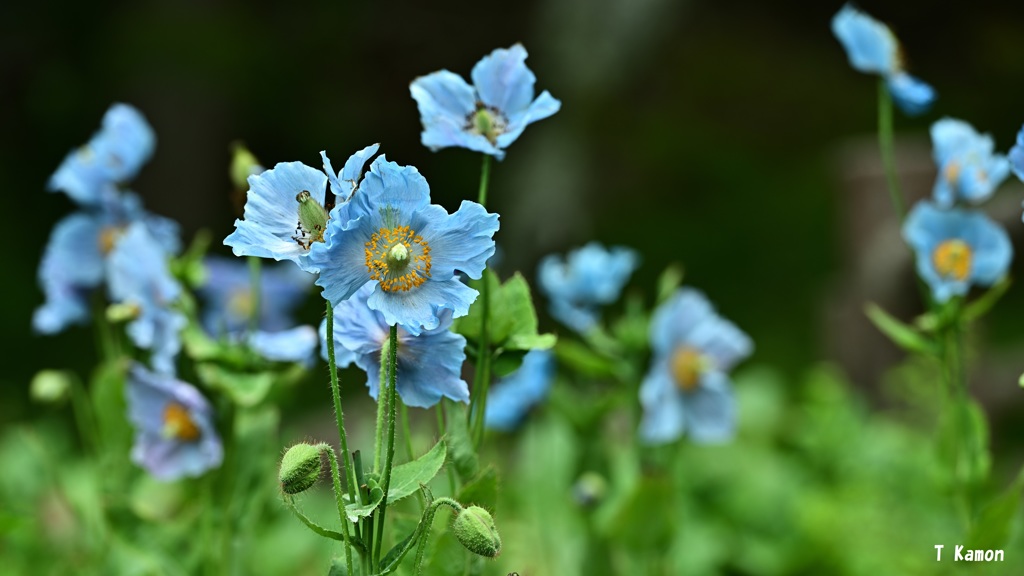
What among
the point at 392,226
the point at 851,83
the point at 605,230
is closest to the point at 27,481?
the point at 392,226

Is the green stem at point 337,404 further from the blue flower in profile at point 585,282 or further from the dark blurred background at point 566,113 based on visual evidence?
the dark blurred background at point 566,113

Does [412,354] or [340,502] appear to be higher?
[412,354]

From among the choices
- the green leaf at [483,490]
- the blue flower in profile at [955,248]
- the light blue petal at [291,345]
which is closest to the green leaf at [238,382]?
the light blue petal at [291,345]

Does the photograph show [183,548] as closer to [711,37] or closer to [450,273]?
[450,273]

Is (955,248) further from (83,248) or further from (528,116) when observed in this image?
(83,248)

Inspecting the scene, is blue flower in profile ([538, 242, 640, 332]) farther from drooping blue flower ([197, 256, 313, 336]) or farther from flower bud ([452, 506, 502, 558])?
flower bud ([452, 506, 502, 558])

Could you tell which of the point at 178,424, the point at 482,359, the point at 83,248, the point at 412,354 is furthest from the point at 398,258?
the point at 83,248
